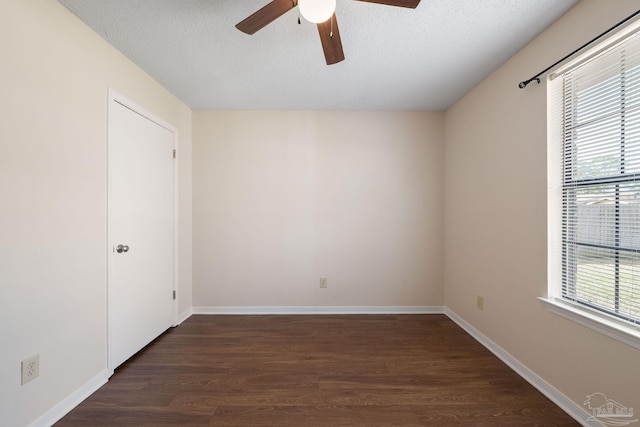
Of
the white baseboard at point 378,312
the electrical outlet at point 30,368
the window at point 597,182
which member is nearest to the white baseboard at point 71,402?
the white baseboard at point 378,312

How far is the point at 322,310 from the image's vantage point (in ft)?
10.3

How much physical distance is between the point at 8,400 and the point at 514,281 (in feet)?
10.6

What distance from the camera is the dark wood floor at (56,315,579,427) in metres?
1.55

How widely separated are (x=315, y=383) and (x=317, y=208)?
183 cm

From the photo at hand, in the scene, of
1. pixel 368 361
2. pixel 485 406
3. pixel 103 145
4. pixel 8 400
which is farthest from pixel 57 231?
pixel 485 406

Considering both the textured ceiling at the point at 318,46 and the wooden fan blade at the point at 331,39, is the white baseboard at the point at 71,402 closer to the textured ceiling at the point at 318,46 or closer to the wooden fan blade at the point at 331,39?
the textured ceiling at the point at 318,46

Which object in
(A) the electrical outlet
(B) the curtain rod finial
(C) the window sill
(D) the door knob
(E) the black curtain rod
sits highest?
(E) the black curtain rod

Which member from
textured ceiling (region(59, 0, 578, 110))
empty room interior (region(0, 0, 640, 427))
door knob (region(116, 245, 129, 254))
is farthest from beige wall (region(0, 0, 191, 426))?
textured ceiling (region(59, 0, 578, 110))

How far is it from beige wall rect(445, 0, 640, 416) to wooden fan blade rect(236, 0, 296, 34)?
1728 millimetres

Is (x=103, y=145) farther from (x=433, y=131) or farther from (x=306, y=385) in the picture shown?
(x=433, y=131)

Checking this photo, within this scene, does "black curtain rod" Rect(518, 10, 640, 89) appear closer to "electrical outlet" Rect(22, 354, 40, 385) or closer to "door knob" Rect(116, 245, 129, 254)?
"door knob" Rect(116, 245, 129, 254)

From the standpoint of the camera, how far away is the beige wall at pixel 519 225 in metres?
1.43

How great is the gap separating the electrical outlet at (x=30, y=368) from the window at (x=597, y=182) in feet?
10.4

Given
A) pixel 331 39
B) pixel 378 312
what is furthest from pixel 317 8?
pixel 378 312
